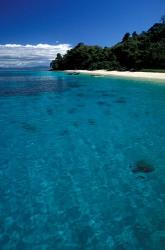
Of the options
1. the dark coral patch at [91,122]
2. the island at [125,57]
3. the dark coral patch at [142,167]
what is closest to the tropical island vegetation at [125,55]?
the island at [125,57]

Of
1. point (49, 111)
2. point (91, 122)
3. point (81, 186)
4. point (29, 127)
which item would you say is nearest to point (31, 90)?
point (49, 111)

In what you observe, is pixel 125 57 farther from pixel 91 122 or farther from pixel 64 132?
pixel 64 132

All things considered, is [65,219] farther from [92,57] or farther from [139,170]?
[92,57]

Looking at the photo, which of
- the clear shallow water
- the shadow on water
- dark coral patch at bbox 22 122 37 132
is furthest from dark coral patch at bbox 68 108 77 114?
the shadow on water

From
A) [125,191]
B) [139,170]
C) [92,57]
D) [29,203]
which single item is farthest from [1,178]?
[92,57]

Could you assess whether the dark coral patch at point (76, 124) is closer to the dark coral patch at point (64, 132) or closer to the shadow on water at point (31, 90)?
the dark coral patch at point (64, 132)

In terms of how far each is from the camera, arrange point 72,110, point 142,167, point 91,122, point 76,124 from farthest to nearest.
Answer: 1. point 72,110
2. point 91,122
3. point 76,124
4. point 142,167

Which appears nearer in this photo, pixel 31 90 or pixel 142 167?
pixel 142 167
